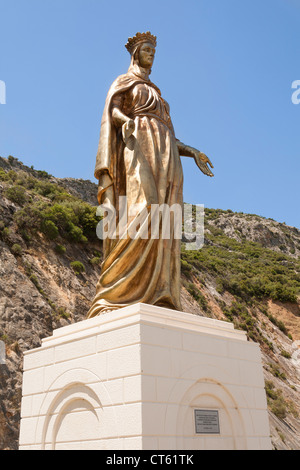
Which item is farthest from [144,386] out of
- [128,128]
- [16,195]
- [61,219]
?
[16,195]

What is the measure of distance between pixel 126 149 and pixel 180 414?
116 inches

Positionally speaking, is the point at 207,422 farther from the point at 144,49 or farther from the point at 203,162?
the point at 144,49

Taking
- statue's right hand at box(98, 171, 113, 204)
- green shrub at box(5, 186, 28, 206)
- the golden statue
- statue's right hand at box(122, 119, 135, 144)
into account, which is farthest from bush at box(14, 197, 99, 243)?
statue's right hand at box(122, 119, 135, 144)

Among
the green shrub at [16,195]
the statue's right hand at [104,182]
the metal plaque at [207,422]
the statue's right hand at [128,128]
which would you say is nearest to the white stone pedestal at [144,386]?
the metal plaque at [207,422]

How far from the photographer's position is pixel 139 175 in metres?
5.20

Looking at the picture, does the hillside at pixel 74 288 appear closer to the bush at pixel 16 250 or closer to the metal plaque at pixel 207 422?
the bush at pixel 16 250

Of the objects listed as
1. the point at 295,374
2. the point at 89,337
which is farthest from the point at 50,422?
the point at 295,374

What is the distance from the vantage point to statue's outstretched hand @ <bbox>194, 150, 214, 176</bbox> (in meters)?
6.12

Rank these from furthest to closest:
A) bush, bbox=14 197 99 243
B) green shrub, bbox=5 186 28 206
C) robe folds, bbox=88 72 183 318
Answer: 1. green shrub, bbox=5 186 28 206
2. bush, bbox=14 197 99 243
3. robe folds, bbox=88 72 183 318

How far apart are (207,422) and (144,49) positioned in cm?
456

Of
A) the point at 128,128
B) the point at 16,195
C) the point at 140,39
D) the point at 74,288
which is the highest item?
the point at 16,195

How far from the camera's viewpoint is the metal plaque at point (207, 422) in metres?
4.25

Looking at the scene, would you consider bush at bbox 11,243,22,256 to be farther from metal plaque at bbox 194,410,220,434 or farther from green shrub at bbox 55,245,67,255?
metal plaque at bbox 194,410,220,434

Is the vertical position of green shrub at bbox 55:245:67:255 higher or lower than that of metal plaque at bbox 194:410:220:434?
higher
